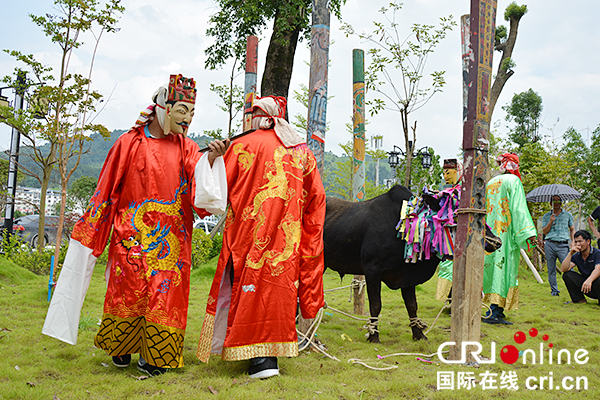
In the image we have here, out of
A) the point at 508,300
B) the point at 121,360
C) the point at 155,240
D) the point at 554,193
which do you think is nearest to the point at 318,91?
the point at 155,240

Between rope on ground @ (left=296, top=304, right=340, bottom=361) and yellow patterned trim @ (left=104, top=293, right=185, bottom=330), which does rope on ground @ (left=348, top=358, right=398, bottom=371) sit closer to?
rope on ground @ (left=296, top=304, right=340, bottom=361)

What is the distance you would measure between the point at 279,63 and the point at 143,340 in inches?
252

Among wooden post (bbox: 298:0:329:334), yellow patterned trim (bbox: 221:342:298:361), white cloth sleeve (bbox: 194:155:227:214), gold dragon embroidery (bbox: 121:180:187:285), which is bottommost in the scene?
yellow patterned trim (bbox: 221:342:298:361)

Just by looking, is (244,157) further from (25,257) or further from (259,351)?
(25,257)

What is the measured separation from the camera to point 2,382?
2869 millimetres

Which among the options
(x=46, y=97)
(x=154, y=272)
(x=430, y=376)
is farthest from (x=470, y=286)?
(x=46, y=97)

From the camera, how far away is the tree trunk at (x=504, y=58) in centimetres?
1591

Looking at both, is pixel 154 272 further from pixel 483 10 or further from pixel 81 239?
pixel 483 10

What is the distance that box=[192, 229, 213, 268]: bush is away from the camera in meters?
9.21

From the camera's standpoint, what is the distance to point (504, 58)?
1644 cm

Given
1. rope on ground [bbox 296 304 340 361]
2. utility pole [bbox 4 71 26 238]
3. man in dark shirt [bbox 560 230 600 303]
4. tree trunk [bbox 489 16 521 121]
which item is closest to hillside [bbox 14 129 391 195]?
utility pole [bbox 4 71 26 238]

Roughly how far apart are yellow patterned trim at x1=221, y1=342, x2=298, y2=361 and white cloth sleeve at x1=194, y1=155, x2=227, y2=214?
98cm

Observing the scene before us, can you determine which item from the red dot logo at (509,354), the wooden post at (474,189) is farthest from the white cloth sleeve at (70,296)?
the red dot logo at (509,354)

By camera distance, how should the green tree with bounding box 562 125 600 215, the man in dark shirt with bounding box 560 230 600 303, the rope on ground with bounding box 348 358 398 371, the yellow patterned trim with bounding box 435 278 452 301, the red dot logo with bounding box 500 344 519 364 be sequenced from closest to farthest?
1. the rope on ground with bounding box 348 358 398 371
2. the red dot logo with bounding box 500 344 519 364
3. the yellow patterned trim with bounding box 435 278 452 301
4. the man in dark shirt with bounding box 560 230 600 303
5. the green tree with bounding box 562 125 600 215
